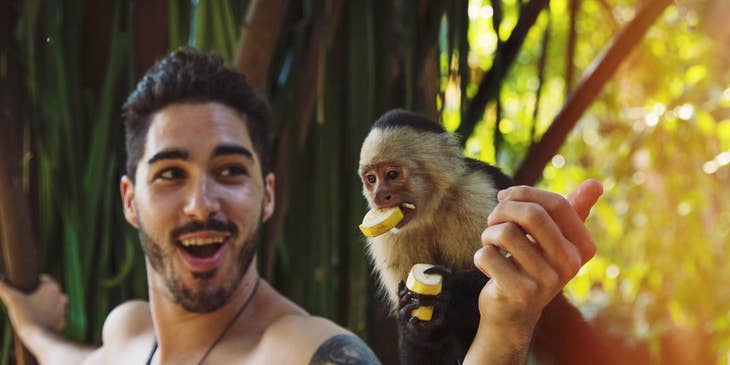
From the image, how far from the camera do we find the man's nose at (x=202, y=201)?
88 cm

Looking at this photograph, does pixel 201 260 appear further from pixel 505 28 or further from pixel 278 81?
pixel 505 28

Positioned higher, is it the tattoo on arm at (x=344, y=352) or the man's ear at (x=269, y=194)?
the man's ear at (x=269, y=194)

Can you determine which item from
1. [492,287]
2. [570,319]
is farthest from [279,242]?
[492,287]

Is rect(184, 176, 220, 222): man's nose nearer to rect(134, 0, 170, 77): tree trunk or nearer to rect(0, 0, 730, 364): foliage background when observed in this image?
rect(0, 0, 730, 364): foliage background

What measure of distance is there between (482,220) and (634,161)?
126 cm

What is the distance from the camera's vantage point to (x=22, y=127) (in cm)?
123

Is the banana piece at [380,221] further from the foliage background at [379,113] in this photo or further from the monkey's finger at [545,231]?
the foliage background at [379,113]

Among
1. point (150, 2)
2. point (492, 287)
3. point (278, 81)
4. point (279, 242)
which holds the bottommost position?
point (279, 242)

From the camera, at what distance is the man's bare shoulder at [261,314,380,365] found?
876 millimetres

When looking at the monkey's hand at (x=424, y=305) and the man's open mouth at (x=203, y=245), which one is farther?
the man's open mouth at (x=203, y=245)

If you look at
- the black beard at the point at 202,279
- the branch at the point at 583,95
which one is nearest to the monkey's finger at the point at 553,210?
the branch at the point at 583,95

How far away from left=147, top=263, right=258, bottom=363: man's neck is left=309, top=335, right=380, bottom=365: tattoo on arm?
0.64 feet

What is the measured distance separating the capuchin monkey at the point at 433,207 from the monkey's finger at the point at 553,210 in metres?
0.05

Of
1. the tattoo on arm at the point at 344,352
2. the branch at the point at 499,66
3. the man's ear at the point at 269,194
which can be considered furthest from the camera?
the man's ear at the point at 269,194
